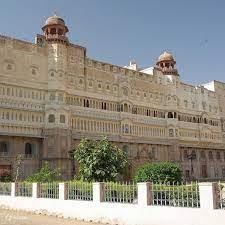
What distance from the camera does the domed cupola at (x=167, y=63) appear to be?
2183 inches

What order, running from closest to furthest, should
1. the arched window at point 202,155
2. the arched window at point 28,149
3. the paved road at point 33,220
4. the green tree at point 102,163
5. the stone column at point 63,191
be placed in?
1. the paved road at point 33,220
2. the stone column at point 63,191
3. the green tree at point 102,163
4. the arched window at point 28,149
5. the arched window at point 202,155

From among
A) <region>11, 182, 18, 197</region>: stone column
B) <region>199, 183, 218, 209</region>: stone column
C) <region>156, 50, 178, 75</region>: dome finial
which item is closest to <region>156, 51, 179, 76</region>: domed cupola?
<region>156, 50, 178, 75</region>: dome finial

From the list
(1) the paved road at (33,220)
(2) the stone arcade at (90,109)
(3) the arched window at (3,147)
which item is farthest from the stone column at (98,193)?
(3) the arched window at (3,147)

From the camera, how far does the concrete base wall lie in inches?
504

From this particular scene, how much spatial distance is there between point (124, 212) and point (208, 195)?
4.19 m

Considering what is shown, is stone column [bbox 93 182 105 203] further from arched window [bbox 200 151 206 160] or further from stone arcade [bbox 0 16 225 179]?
arched window [bbox 200 151 206 160]

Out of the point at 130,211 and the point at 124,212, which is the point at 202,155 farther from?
the point at 130,211

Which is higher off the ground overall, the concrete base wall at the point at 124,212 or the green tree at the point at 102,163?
the green tree at the point at 102,163

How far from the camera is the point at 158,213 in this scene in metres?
14.1

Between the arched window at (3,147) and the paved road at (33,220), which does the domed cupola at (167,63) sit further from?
the paved road at (33,220)

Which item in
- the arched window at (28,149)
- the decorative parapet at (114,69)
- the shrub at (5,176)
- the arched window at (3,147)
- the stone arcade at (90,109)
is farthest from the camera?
the decorative parapet at (114,69)

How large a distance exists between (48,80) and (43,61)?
2.39 metres

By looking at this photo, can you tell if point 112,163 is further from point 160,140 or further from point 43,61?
point 160,140

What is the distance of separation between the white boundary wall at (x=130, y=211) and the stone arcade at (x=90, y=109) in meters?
17.7
